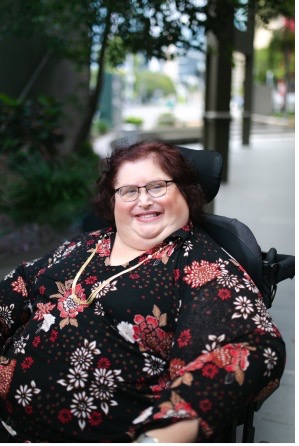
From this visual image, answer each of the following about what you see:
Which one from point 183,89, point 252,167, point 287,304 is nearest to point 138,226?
point 287,304

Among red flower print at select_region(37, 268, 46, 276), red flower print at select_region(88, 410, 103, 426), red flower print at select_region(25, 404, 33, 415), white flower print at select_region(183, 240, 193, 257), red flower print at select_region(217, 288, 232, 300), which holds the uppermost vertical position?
white flower print at select_region(183, 240, 193, 257)

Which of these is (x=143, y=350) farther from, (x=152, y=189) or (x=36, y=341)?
(x=152, y=189)

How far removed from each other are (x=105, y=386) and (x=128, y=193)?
0.60 m

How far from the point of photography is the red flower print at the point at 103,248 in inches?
74.7

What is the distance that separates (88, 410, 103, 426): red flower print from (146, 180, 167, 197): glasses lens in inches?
26.1

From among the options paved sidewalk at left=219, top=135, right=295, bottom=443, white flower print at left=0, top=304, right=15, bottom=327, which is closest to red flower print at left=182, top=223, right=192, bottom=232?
Answer: white flower print at left=0, top=304, right=15, bottom=327

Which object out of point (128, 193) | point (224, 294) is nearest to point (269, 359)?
point (224, 294)

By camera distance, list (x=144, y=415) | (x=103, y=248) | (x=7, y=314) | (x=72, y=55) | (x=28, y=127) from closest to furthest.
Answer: (x=144, y=415) < (x=103, y=248) < (x=7, y=314) < (x=28, y=127) < (x=72, y=55)

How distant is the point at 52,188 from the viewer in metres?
5.50

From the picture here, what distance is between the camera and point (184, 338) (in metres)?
1.55

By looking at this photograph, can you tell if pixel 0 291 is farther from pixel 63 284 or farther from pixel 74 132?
pixel 74 132

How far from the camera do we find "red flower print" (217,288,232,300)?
5.14ft

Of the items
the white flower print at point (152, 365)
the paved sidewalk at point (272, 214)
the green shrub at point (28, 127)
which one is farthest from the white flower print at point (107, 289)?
the green shrub at point (28, 127)

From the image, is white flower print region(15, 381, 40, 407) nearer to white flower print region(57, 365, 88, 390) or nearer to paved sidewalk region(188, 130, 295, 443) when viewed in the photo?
white flower print region(57, 365, 88, 390)
